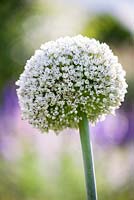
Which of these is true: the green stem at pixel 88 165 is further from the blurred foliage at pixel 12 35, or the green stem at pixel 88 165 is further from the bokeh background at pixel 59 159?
the blurred foliage at pixel 12 35

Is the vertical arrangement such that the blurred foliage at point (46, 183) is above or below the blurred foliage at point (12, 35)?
below

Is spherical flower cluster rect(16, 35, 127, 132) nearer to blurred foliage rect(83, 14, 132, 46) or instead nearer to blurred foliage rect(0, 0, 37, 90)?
blurred foliage rect(0, 0, 37, 90)

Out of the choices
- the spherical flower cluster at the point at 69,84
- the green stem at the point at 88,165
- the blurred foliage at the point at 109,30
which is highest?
the blurred foliage at the point at 109,30

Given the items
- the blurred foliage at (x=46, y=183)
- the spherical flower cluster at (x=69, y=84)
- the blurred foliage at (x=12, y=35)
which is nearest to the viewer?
the spherical flower cluster at (x=69, y=84)

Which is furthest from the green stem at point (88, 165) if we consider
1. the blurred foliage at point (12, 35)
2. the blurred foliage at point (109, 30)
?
the blurred foliage at point (109, 30)

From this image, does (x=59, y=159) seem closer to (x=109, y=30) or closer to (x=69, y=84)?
(x=69, y=84)

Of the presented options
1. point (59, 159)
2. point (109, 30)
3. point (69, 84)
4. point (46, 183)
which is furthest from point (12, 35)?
point (69, 84)
